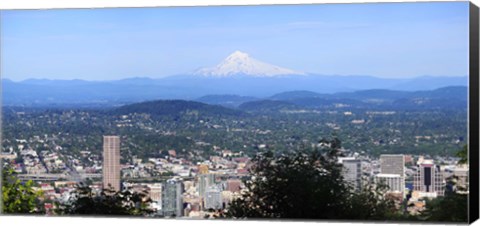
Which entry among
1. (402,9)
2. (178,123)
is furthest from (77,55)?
(402,9)

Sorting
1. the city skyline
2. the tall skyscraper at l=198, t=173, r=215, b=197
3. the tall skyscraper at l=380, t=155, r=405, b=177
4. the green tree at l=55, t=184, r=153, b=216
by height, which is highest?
the city skyline

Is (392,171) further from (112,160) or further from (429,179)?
(112,160)

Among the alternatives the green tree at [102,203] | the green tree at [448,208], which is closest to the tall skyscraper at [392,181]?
the green tree at [448,208]

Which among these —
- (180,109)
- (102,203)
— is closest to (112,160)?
(102,203)

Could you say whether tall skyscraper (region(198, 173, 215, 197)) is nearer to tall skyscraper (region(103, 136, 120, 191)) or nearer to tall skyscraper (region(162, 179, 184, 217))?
tall skyscraper (region(162, 179, 184, 217))

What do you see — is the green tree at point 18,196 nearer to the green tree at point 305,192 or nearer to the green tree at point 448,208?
the green tree at point 305,192

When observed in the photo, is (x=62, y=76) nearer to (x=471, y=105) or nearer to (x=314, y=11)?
(x=314, y=11)

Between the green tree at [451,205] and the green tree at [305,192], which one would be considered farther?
the green tree at [305,192]

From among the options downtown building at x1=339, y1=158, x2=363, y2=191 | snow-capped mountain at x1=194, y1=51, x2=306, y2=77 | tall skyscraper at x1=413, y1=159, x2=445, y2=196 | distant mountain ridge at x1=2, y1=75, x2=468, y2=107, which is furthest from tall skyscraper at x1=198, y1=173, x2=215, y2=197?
tall skyscraper at x1=413, y1=159, x2=445, y2=196
